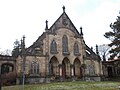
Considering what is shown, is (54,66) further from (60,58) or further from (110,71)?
(110,71)

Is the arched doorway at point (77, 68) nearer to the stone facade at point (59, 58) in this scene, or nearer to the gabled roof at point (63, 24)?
the stone facade at point (59, 58)

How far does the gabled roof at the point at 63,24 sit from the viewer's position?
1571 inches

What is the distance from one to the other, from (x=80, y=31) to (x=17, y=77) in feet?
59.0

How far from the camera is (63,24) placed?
4131cm

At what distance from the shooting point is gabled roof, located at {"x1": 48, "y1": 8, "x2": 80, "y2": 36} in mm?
39906

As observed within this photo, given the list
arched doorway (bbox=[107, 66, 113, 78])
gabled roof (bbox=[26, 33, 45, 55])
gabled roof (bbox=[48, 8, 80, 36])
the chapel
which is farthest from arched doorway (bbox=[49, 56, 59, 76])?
arched doorway (bbox=[107, 66, 113, 78])

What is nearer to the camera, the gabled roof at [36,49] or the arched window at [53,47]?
the gabled roof at [36,49]

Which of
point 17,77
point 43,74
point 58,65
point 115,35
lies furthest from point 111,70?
point 17,77

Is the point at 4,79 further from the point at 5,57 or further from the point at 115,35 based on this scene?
the point at 115,35

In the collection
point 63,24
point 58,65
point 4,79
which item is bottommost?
point 4,79

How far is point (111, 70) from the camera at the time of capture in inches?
1973

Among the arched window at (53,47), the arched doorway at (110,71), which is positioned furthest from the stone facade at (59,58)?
the arched doorway at (110,71)

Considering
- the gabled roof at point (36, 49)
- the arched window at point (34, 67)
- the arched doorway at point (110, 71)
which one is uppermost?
the gabled roof at point (36, 49)

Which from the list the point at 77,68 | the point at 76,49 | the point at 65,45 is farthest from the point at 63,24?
the point at 77,68
